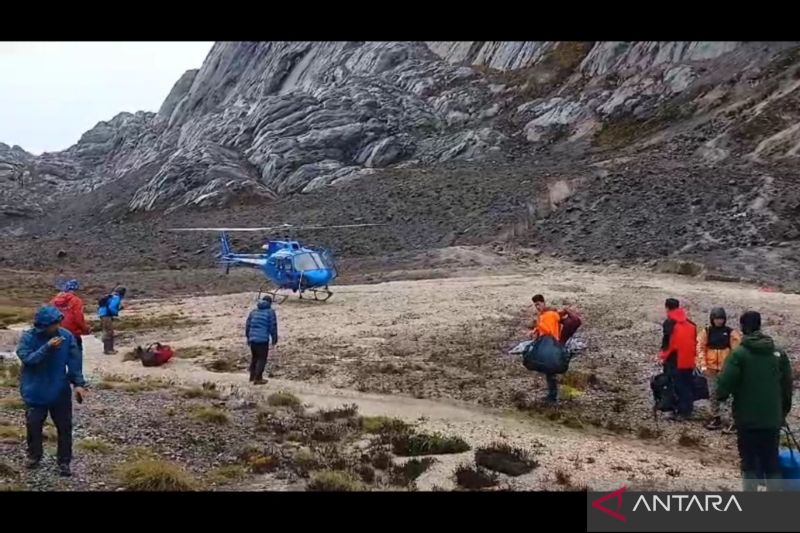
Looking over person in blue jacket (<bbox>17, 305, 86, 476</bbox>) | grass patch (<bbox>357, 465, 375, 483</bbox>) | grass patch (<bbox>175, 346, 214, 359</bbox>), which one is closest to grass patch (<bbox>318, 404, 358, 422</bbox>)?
grass patch (<bbox>357, 465, 375, 483</bbox>)

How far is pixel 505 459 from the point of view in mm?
9742

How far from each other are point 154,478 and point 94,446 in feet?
5.94

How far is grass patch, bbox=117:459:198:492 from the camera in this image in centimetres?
789

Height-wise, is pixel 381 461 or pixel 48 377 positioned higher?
pixel 48 377

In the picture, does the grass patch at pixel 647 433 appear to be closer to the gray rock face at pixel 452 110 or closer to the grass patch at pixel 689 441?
the grass patch at pixel 689 441

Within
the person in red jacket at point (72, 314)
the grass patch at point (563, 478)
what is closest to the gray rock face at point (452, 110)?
the grass patch at point (563, 478)

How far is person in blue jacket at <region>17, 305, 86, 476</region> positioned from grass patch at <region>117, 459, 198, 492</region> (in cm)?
67

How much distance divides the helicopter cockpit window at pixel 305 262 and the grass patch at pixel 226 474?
16823mm

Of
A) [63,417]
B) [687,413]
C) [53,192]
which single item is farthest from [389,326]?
[53,192]

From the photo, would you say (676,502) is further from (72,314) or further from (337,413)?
(72,314)

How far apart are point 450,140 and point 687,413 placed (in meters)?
49.0

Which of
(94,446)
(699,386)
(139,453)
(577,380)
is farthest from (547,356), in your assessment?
(94,446)

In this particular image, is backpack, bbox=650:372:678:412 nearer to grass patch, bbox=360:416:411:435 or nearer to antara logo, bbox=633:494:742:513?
grass patch, bbox=360:416:411:435

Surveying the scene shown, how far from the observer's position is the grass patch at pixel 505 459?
938 centimetres
